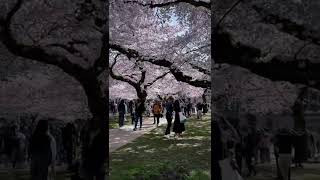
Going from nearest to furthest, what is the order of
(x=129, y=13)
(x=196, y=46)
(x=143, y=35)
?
(x=129, y=13), (x=196, y=46), (x=143, y=35)

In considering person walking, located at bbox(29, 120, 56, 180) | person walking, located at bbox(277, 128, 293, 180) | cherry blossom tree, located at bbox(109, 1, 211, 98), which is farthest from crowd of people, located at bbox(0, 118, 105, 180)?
cherry blossom tree, located at bbox(109, 1, 211, 98)

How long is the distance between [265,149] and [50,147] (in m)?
2.33

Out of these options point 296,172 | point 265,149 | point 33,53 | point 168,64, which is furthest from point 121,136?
point 296,172

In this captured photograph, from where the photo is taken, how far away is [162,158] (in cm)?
830

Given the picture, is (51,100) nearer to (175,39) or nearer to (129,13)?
(129,13)

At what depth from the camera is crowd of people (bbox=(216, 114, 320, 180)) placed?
4359 millimetres

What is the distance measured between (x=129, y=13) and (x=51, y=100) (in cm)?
444

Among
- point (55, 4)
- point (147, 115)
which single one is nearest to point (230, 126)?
point (55, 4)

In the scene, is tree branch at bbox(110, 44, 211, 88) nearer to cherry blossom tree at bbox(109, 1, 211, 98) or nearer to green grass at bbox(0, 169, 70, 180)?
cherry blossom tree at bbox(109, 1, 211, 98)

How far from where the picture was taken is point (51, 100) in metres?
4.37

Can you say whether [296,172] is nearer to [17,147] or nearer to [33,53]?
[17,147]

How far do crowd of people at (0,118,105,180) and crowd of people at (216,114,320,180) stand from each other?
1399 mm

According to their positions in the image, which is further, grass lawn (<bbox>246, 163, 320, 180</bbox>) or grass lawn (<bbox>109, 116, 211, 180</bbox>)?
grass lawn (<bbox>109, 116, 211, 180</bbox>)

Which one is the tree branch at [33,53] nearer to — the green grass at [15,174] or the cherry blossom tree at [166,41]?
the green grass at [15,174]
